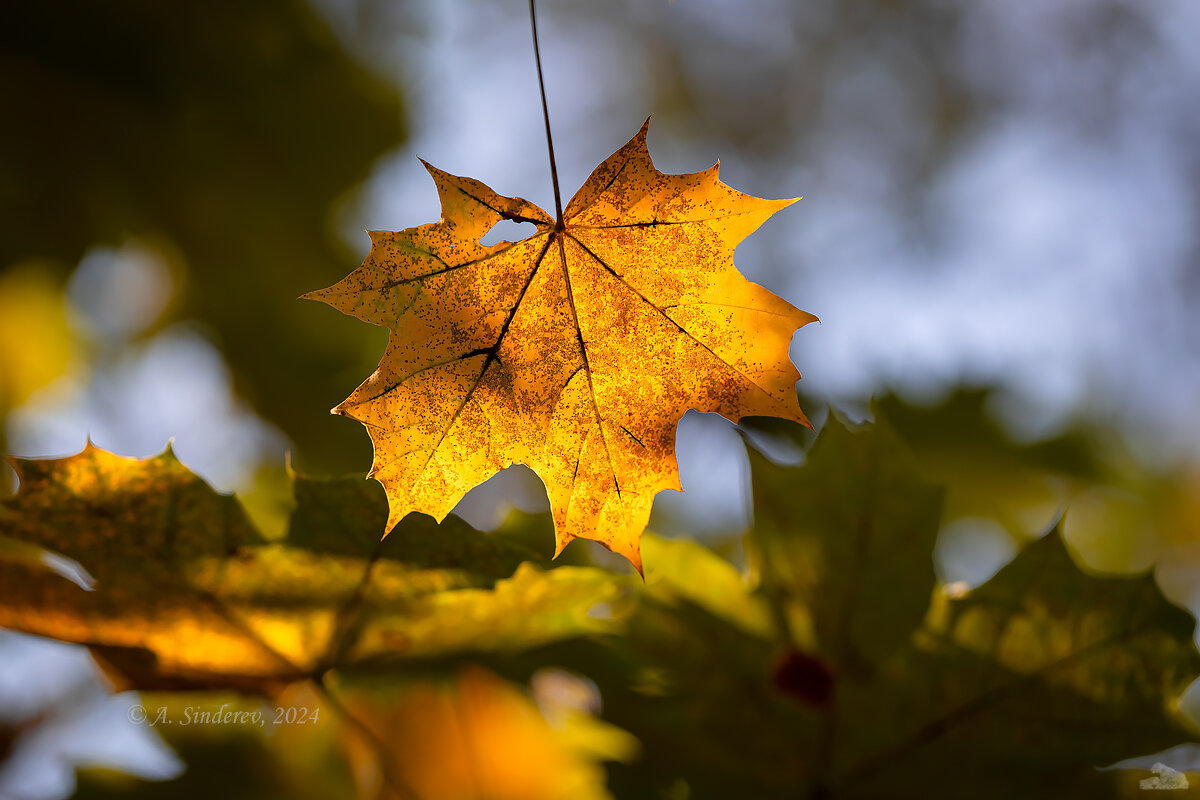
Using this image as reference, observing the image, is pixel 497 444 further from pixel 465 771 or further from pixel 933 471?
pixel 933 471

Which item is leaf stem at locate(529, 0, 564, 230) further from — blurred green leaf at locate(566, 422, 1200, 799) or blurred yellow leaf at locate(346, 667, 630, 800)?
blurred yellow leaf at locate(346, 667, 630, 800)

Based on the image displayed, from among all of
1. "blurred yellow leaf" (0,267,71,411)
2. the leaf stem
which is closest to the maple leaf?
the leaf stem

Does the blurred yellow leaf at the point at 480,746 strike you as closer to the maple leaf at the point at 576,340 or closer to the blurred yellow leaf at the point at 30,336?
the maple leaf at the point at 576,340

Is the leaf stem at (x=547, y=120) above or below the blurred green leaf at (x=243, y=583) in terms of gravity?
above

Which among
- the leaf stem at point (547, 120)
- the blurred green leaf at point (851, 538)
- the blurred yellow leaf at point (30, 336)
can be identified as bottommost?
the blurred green leaf at point (851, 538)

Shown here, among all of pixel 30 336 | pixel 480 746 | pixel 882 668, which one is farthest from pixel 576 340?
pixel 30 336

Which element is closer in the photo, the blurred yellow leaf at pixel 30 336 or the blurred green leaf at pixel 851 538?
the blurred green leaf at pixel 851 538

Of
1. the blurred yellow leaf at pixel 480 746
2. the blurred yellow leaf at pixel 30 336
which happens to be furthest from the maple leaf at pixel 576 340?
the blurred yellow leaf at pixel 30 336

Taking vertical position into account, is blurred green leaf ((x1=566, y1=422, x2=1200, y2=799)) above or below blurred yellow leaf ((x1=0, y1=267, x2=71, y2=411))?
below
